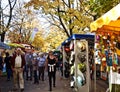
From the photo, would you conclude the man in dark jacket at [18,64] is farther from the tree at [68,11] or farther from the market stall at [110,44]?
the tree at [68,11]

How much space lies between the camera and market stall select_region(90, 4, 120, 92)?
9.12 m

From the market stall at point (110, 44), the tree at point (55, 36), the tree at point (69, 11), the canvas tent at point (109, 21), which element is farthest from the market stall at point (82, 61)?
the tree at point (55, 36)

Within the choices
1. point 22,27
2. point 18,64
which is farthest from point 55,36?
point 18,64

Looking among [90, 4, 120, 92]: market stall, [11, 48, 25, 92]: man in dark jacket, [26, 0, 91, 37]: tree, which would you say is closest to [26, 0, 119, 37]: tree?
[26, 0, 91, 37]: tree

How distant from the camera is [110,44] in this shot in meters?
10.9

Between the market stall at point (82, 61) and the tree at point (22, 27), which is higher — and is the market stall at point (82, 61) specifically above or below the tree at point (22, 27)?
below

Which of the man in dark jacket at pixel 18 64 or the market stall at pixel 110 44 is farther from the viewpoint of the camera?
the man in dark jacket at pixel 18 64

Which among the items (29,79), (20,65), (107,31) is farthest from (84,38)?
(29,79)

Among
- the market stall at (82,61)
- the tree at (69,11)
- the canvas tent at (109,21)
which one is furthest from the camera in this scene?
the tree at (69,11)

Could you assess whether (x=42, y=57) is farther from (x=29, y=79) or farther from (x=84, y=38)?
(x=84, y=38)

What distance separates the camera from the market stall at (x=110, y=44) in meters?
9.12

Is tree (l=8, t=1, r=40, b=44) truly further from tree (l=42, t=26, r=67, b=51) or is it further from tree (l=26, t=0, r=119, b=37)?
tree (l=26, t=0, r=119, b=37)

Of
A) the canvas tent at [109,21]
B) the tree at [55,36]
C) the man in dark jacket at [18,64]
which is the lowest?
the man in dark jacket at [18,64]

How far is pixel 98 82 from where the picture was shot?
49.8 ft
